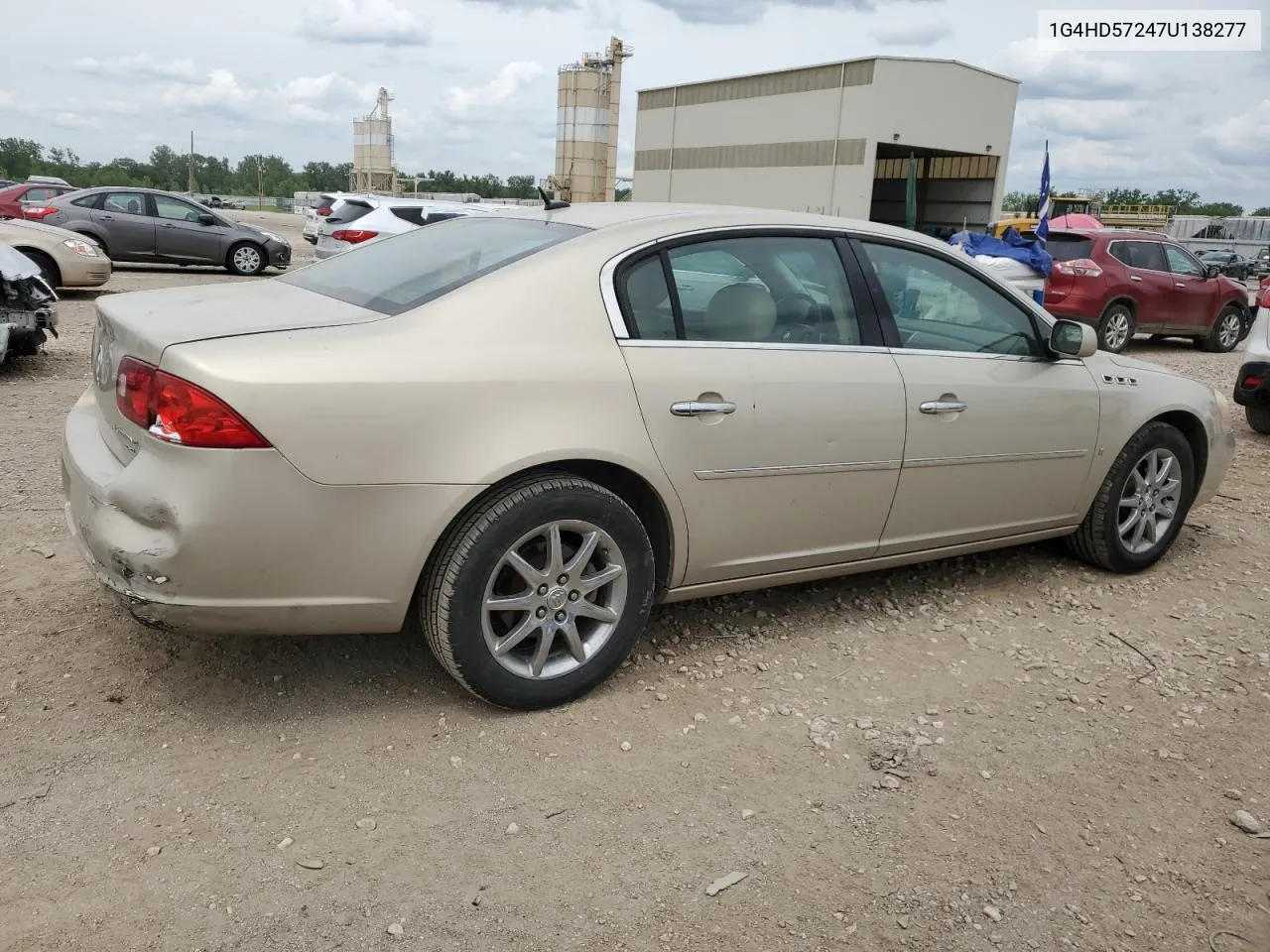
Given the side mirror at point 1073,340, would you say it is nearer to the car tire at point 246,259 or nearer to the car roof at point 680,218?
the car roof at point 680,218

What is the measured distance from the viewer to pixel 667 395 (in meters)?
3.15

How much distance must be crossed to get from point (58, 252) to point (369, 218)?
202 inches

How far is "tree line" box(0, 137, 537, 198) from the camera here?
294 ft

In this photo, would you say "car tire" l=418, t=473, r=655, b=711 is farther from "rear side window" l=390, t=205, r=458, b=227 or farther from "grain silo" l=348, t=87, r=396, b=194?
"grain silo" l=348, t=87, r=396, b=194

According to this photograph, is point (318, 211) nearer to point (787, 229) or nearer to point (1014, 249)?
point (1014, 249)

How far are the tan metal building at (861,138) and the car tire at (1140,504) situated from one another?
76.5ft

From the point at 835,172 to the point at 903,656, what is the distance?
30581mm

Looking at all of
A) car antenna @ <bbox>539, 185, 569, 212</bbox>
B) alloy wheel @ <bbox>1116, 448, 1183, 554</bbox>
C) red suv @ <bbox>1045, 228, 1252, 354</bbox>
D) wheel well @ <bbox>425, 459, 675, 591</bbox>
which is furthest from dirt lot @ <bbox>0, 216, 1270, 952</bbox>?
red suv @ <bbox>1045, 228, 1252, 354</bbox>

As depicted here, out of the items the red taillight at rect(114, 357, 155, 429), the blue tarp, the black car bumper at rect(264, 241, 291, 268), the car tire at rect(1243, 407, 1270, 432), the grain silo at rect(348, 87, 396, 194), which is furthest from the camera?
the grain silo at rect(348, 87, 396, 194)

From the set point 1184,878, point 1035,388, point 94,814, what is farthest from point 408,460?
point 1035,388

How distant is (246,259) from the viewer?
694 inches

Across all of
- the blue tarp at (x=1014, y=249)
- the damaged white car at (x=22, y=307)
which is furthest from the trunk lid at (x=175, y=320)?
the blue tarp at (x=1014, y=249)

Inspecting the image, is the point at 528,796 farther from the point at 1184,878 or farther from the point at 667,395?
the point at 1184,878

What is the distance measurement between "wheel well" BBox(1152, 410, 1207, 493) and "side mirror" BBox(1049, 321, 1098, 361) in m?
0.85
